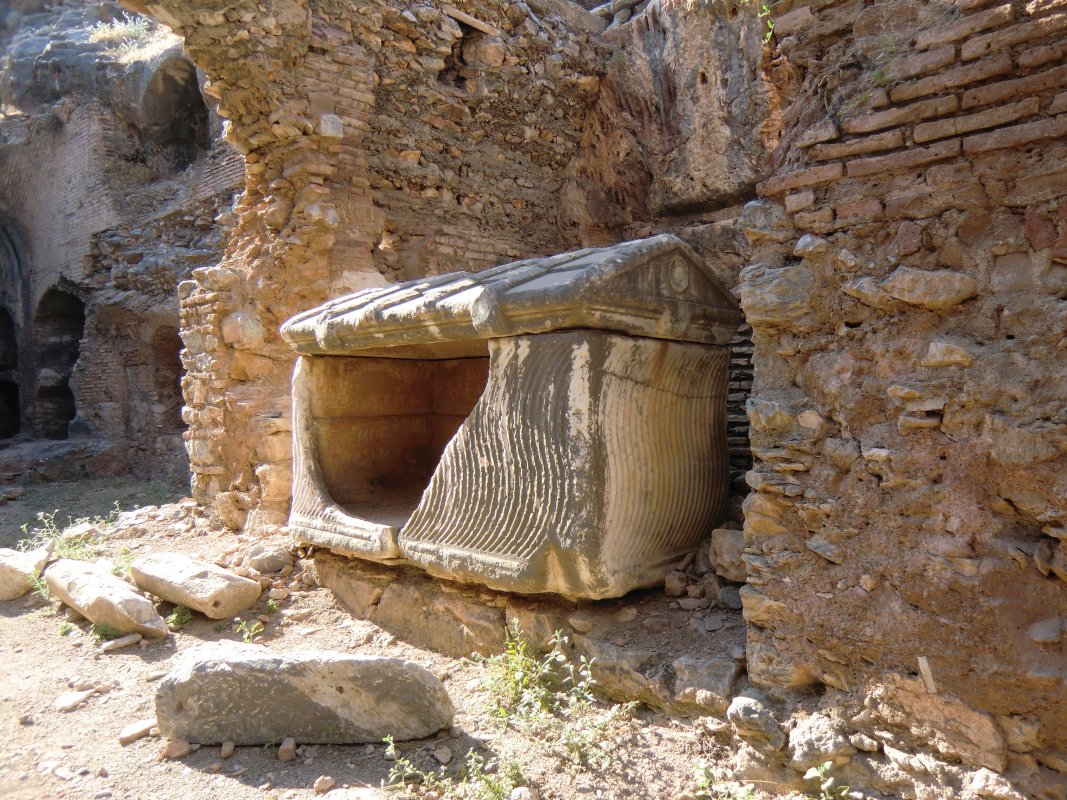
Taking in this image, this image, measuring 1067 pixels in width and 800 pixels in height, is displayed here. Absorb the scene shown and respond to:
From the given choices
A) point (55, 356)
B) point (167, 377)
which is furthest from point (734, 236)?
point (55, 356)

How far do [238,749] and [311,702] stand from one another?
0.99ft

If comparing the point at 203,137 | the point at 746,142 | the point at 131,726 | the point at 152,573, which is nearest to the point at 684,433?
the point at 131,726

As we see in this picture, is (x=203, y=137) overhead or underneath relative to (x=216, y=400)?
overhead

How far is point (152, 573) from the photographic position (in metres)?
3.79

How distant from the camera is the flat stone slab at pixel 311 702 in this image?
2439 millimetres

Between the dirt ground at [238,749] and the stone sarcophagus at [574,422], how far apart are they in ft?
1.46

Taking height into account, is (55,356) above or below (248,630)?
above

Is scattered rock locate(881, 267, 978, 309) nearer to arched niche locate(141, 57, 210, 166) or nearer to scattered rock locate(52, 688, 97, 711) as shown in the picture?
scattered rock locate(52, 688, 97, 711)

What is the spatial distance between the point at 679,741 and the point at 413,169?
4336mm

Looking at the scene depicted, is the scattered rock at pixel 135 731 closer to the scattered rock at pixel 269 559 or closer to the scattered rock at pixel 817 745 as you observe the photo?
the scattered rock at pixel 269 559

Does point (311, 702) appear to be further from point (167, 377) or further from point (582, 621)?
point (167, 377)

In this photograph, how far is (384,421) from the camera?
435 cm

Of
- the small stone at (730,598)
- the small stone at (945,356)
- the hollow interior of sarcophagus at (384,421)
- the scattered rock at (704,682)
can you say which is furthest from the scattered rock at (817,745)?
the hollow interior of sarcophagus at (384,421)

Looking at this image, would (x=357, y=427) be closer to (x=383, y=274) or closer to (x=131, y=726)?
(x=383, y=274)
